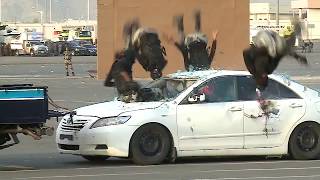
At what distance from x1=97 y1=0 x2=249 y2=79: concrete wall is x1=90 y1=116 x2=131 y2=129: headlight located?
27.6 m

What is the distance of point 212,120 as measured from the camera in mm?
13648

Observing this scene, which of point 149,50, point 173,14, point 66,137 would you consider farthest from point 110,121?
point 173,14

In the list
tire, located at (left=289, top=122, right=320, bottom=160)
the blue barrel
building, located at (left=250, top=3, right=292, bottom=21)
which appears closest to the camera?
the blue barrel

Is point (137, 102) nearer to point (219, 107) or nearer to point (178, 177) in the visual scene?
point (219, 107)

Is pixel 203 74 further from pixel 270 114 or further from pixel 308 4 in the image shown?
pixel 308 4

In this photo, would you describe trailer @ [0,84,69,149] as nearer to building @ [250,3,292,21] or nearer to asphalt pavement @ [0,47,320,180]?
asphalt pavement @ [0,47,320,180]

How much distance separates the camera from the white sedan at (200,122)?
13305 millimetres

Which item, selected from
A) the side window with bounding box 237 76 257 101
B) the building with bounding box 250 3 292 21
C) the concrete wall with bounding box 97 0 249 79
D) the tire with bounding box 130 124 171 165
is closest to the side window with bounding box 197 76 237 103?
the side window with bounding box 237 76 257 101

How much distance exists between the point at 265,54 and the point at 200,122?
5.70 ft

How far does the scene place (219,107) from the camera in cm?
1372

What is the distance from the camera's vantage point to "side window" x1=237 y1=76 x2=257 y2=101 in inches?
550

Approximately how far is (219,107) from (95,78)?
29.4m

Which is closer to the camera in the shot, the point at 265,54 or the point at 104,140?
the point at 104,140

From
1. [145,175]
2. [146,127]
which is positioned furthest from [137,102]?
[145,175]
